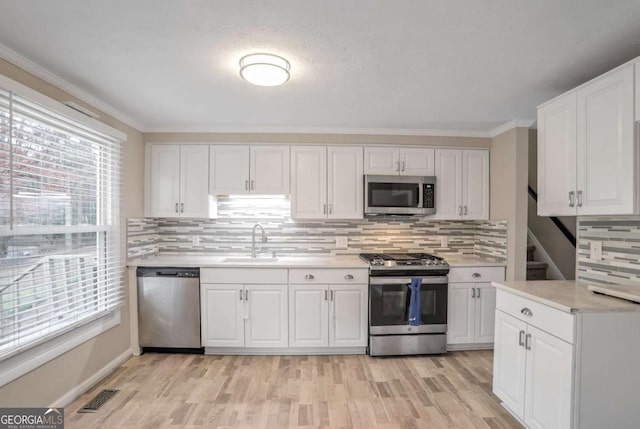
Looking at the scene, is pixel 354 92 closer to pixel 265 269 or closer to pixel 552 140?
pixel 552 140

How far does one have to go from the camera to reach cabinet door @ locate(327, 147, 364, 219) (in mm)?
3215

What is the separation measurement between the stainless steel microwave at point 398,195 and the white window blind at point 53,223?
2453mm

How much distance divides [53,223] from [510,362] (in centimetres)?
328

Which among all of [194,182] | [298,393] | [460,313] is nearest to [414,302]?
[460,313]

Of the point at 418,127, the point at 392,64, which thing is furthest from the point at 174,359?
the point at 418,127

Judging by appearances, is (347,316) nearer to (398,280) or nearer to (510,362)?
(398,280)

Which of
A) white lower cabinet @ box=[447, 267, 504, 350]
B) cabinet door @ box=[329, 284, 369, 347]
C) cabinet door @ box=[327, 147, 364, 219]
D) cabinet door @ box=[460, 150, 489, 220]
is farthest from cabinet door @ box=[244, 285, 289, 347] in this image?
cabinet door @ box=[460, 150, 489, 220]

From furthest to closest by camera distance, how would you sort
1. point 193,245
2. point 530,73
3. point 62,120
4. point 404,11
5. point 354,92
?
point 193,245
point 354,92
point 62,120
point 530,73
point 404,11

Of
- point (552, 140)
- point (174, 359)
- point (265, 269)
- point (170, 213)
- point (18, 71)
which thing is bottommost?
point (174, 359)

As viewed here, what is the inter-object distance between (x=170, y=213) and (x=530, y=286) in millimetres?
3312

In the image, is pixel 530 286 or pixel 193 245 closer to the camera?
pixel 530 286

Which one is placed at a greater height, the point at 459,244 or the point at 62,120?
the point at 62,120

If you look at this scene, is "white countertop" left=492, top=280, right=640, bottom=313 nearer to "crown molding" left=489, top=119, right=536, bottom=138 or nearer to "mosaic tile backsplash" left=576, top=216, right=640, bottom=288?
"mosaic tile backsplash" left=576, top=216, right=640, bottom=288

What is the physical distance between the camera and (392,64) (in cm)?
185
